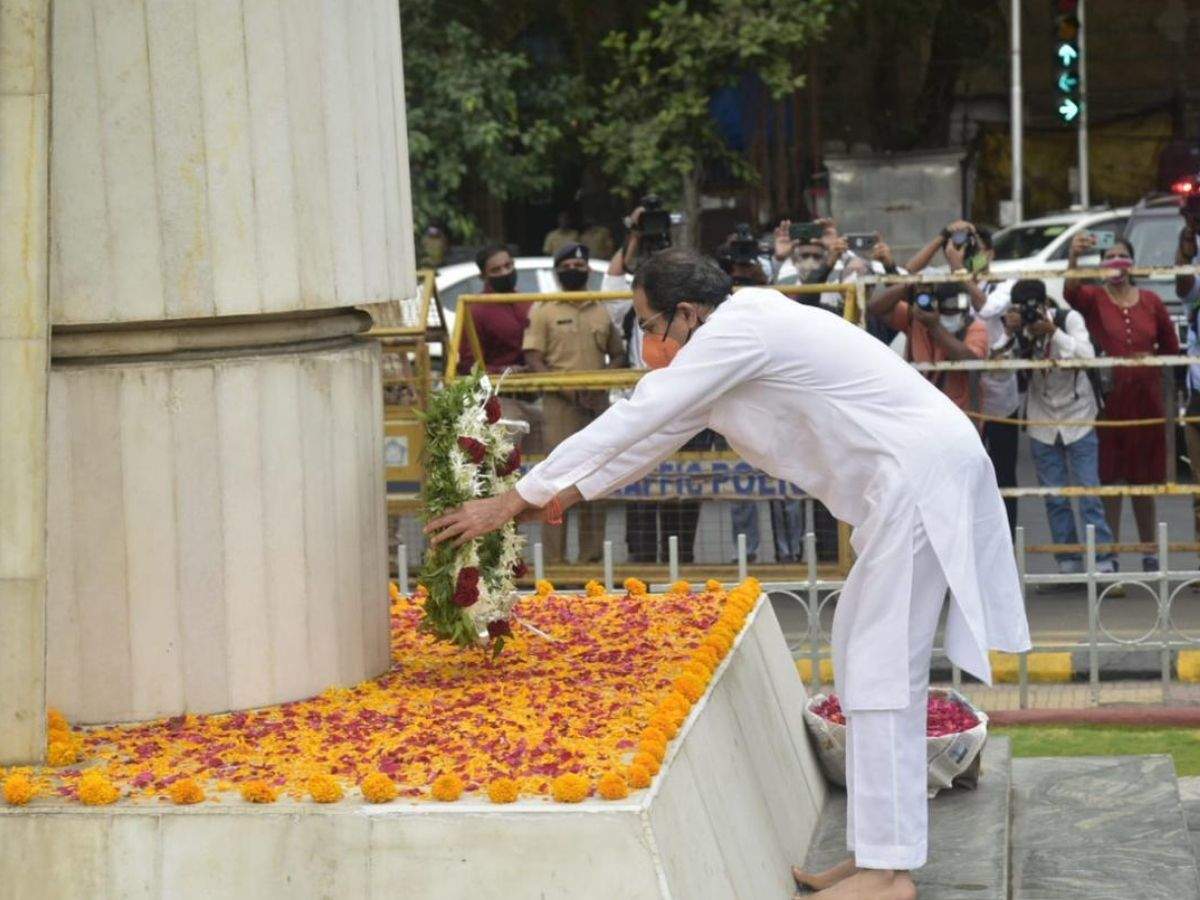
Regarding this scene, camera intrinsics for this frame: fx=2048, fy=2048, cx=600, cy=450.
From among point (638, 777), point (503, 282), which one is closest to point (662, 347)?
point (638, 777)

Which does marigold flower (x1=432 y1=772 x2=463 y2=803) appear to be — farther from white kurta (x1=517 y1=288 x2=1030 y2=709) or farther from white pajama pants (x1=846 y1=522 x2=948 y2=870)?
white pajama pants (x1=846 y1=522 x2=948 y2=870)

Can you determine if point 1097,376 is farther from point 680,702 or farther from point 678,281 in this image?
point 680,702

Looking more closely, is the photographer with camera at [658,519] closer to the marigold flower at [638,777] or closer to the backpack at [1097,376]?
the backpack at [1097,376]

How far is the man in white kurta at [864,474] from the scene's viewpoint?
547 cm

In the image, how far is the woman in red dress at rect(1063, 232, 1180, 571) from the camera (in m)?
11.1

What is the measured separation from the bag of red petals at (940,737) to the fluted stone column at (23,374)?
103 inches

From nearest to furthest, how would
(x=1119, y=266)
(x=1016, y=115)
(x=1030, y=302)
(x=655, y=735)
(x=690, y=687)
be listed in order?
(x=655, y=735), (x=690, y=687), (x=1030, y=302), (x=1119, y=266), (x=1016, y=115)

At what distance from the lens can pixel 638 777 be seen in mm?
4812

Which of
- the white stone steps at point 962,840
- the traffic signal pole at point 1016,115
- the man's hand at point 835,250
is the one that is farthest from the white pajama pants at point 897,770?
the traffic signal pole at point 1016,115

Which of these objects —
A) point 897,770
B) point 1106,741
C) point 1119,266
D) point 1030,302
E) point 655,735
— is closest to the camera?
point 655,735

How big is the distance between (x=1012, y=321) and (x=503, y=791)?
23.9ft

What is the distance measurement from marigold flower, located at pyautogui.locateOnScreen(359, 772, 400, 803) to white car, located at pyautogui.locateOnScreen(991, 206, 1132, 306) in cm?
1751

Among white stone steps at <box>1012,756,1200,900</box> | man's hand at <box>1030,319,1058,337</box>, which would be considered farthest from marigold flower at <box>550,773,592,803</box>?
man's hand at <box>1030,319,1058,337</box>

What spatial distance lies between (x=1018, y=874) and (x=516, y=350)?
20.9ft
